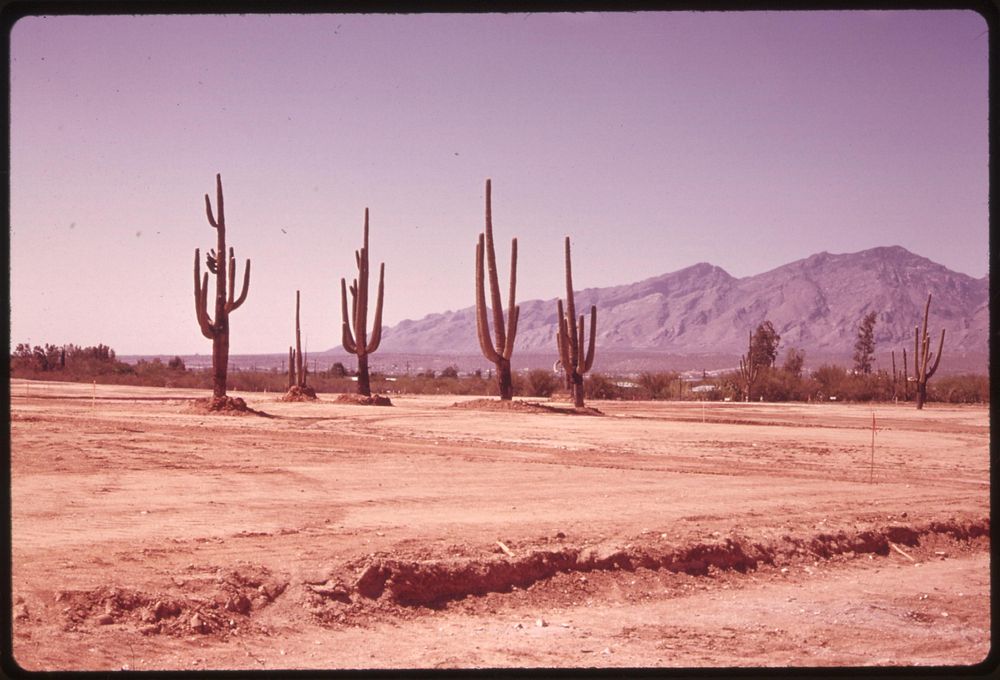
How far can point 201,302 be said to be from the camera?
100ft

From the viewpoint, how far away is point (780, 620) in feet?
29.2

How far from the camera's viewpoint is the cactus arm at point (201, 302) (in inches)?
1203

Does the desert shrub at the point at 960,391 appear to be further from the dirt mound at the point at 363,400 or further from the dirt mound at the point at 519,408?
the dirt mound at the point at 363,400

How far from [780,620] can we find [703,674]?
3.45 metres

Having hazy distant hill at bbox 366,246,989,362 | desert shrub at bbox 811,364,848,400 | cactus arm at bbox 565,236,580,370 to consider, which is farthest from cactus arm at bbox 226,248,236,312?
hazy distant hill at bbox 366,246,989,362

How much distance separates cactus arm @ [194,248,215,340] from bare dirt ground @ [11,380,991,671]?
1225 centimetres

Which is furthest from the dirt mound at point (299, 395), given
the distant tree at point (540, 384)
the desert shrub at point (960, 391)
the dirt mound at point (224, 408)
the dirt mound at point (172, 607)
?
the desert shrub at point (960, 391)

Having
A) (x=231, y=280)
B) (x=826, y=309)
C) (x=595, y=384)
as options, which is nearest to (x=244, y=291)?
(x=231, y=280)

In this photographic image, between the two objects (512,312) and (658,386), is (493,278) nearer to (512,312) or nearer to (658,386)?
(512,312)

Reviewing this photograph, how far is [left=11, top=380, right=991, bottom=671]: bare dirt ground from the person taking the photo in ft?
25.8

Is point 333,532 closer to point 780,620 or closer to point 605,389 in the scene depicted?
point 780,620

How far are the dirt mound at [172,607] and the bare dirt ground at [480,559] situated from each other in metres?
0.02

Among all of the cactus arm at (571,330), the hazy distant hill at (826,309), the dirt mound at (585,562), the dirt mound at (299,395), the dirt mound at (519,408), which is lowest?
the dirt mound at (585,562)

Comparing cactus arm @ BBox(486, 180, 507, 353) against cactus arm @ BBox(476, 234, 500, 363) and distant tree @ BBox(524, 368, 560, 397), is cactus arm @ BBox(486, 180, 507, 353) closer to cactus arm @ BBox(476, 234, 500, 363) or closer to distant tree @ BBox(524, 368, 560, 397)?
cactus arm @ BBox(476, 234, 500, 363)
